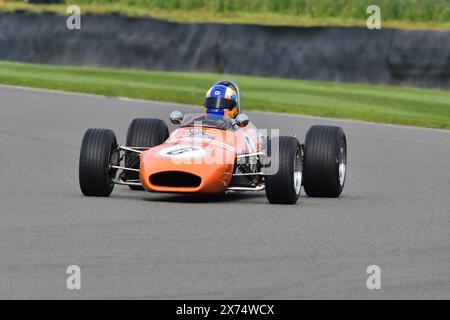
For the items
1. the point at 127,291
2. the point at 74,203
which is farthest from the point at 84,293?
the point at 74,203

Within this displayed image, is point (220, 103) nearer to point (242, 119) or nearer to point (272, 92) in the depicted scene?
point (242, 119)

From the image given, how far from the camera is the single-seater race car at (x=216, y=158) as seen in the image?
1297cm

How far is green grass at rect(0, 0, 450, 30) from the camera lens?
1294 inches

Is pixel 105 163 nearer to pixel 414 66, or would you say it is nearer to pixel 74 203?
pixel 74 203

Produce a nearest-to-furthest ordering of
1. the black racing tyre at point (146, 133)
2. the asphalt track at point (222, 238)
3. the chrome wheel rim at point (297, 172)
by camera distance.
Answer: the asphalt track at point (222, 238) → the chrome wheel rim at point (297, 172) → the black racing tyre at point (146, 133)

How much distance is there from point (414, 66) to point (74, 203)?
1752cm

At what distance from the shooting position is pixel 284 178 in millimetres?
13070

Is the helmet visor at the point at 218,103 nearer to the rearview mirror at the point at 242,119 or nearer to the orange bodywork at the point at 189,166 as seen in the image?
the rearview mirror at the point at 242,119

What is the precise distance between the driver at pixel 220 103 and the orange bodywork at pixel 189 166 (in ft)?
3.08

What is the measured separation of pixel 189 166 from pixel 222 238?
2041 millimetres

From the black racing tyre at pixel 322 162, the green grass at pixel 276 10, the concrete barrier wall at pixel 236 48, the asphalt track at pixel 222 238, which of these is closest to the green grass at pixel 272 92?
the concrete barrier wall at pixel 236 48

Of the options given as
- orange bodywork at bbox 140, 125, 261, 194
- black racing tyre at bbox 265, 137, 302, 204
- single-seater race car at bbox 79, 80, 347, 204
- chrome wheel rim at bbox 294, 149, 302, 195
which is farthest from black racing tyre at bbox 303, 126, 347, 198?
orange bodywork at bbox 140, 125, 261, 194

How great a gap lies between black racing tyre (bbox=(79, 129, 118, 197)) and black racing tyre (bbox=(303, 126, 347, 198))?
75.9 inches

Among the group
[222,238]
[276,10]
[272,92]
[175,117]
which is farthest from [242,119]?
[276,10]
